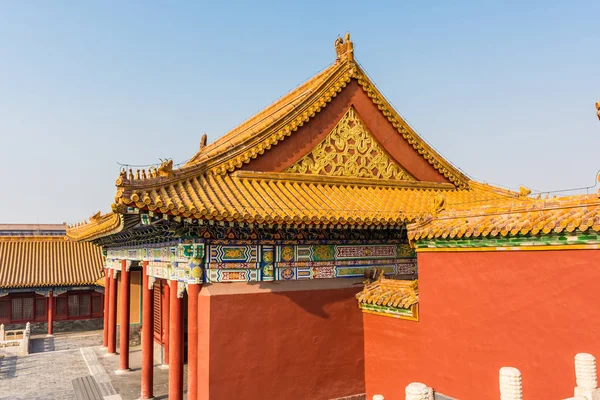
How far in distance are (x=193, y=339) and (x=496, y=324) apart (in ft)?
19.4

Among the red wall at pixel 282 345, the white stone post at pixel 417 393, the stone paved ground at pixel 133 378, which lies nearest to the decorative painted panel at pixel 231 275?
the red wall at pixel 282 345

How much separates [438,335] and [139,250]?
31.5ft

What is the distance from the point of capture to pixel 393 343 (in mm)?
10484

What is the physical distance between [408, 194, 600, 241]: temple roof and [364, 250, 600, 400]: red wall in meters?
0.41

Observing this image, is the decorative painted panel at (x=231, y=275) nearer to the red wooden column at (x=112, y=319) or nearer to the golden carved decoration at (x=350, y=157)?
the golden carved decoration at (x=350, y=157)

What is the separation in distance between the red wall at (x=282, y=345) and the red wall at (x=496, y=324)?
1.14 m

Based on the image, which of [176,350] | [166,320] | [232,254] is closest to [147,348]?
[176,350]

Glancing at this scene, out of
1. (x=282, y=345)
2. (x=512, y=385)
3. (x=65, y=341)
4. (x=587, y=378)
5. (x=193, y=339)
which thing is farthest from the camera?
(x=65, y=341)

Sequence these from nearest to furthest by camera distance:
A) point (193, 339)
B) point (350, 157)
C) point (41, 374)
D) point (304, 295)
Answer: point (193, 339) < point (304, 295) < point (350, 157) < point (41, 374)

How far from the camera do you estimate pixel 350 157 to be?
13016 mm

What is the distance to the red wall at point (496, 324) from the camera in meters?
6.92

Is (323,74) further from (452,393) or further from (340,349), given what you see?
(452,393)

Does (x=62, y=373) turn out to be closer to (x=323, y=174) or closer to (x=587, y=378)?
(x=323, y=174)

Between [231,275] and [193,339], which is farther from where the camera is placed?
[231,275]
